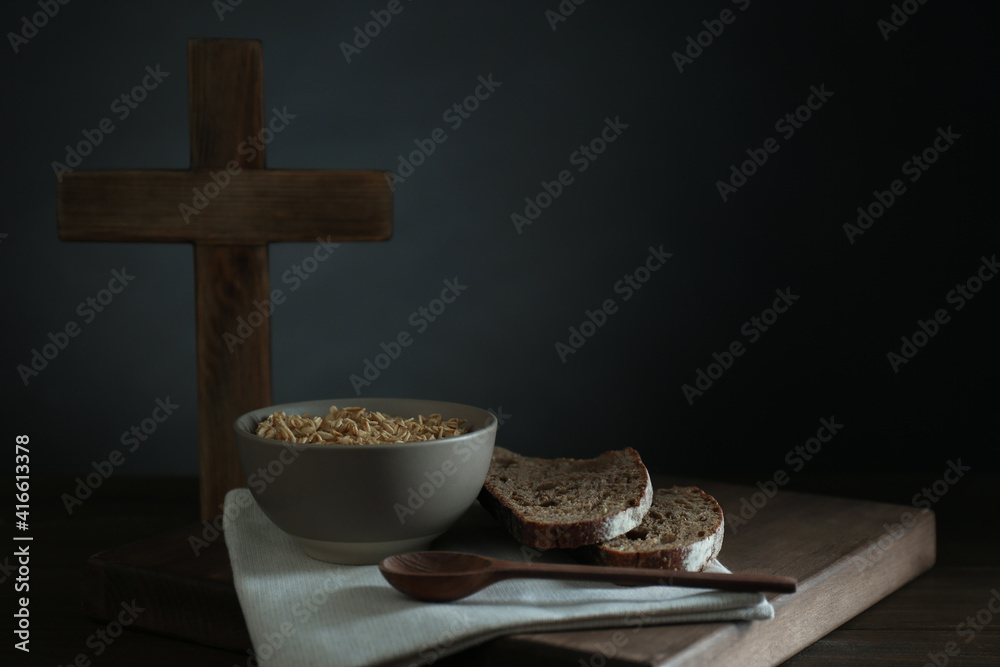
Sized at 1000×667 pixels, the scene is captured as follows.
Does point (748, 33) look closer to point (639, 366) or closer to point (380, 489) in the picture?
point (639, 366)

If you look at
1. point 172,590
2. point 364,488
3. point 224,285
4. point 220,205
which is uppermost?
point 220,205

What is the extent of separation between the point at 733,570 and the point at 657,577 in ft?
0.58

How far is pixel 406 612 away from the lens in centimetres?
89

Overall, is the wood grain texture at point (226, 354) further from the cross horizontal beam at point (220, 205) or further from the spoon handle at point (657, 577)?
the spoon handle at point (657, 577)

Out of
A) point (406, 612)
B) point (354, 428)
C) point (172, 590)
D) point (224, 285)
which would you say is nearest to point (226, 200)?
point (224, 285)

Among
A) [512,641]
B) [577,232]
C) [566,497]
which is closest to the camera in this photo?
[512,641]

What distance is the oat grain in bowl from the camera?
3.40ft

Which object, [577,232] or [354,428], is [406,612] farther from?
[577,232]

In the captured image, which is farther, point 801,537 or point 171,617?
point 801,537

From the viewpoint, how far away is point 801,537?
1.16 m

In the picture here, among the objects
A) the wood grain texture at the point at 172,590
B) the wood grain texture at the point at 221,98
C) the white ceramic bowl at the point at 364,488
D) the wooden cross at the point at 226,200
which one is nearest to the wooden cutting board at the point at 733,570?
the wood grain texture at the point at 172,590

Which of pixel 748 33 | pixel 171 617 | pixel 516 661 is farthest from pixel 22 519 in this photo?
pixel 748 33

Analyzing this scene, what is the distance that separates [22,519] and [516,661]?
3.07ft

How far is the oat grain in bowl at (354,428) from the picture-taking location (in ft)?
3.40
